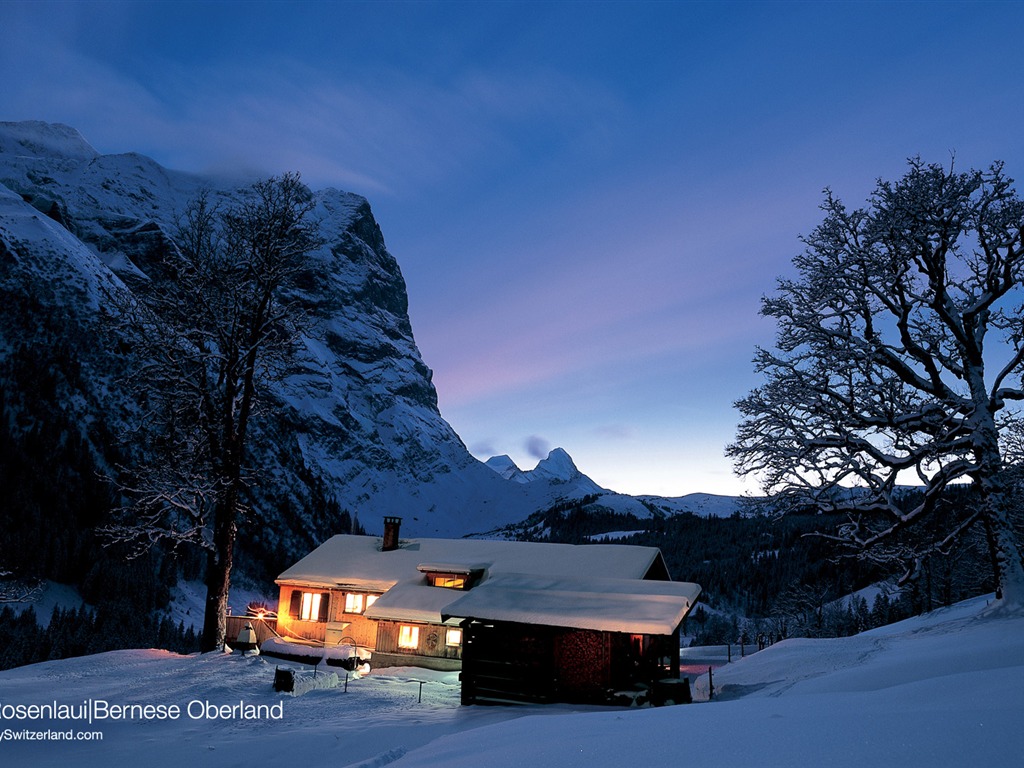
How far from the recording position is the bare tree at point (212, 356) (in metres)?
23.9

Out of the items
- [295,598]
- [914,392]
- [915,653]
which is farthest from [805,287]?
[295,598]

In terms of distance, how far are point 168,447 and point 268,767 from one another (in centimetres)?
1541

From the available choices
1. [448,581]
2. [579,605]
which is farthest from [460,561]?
[579,605]

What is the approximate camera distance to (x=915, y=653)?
13.2 metres

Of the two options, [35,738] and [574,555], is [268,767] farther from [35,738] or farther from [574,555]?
[574,555]

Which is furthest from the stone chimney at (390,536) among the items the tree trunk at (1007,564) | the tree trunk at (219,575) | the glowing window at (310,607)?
the tree trunk at (1007,564)

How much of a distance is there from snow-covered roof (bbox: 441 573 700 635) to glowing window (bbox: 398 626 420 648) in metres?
5.58

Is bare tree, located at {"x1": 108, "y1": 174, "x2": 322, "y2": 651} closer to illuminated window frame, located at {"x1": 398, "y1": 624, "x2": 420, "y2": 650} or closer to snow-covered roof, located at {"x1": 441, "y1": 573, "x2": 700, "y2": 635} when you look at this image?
illuminated window frame, located at {"x1": 398, "y1": 624, "x2": 420, "y2": 650}

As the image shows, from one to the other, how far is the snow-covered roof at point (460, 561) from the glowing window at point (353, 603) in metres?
0.57

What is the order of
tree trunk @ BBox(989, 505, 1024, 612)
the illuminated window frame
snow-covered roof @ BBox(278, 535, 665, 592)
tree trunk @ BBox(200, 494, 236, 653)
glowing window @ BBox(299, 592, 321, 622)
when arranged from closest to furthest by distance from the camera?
tree trunk @ BBox(989, 505, 1024, 612), tree trunk @ BBox(200, 494, 236, 653), the illuminated window frame, snow-covered roof @ BBox(278, 535, 665, 592), glowing window @ BBox(299, 592, 321, 622)

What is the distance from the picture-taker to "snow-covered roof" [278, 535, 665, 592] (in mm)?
30078

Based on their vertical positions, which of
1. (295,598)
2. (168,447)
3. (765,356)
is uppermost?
(765,356)

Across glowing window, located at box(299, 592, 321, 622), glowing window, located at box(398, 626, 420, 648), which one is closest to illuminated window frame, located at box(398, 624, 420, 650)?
glowing window, located at box(398, 626, 420, 648)

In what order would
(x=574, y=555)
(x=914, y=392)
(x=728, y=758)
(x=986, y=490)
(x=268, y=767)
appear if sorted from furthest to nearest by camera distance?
1. (x=574, y=555)
2. (x=914, y=392)
3. (x=986, y=490)
4. (x=268, y=767)
5. (x=728, y=758)
